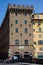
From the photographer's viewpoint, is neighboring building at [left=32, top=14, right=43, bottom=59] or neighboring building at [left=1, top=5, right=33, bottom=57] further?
neighboring building at [left=32, top=14, right=43, bottom=59]

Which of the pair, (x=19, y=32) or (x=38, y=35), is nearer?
(x=19, y=32)

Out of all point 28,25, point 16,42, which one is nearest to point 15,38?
point 16,42

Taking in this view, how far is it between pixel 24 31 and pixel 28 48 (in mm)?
5477

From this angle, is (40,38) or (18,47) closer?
(18,47)

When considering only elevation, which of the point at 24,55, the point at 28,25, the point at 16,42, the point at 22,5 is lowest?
the point at 24,55

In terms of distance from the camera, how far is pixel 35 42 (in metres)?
71.7

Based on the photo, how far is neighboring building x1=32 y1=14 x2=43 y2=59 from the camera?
7175 cm

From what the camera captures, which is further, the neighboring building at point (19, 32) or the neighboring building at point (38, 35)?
the neighboring building at point (38, 35)

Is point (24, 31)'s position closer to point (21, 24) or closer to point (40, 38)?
point (21, 24)

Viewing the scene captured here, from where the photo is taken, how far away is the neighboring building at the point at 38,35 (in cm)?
7175

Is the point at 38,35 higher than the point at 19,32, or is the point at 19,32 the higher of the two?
the point at 19,32

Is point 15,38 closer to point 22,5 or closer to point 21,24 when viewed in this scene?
point 21,24

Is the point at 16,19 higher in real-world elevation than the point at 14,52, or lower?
higher

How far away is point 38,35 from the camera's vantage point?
73125 millimetres
